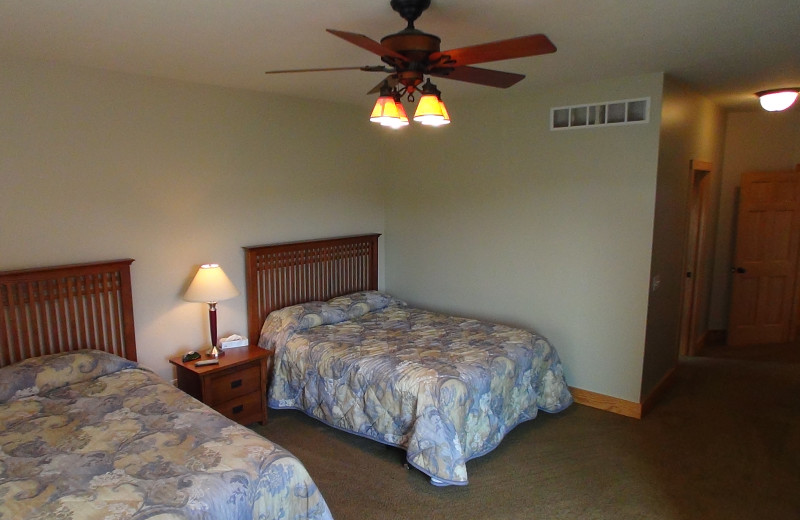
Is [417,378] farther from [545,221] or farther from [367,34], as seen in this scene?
[367,34]

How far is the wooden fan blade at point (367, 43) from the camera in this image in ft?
5.48

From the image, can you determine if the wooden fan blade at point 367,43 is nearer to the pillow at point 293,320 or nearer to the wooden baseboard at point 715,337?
the pillow at point 293,320

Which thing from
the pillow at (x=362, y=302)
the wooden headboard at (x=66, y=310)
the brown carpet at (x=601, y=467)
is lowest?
the brown carpet at (x=601, y=467)

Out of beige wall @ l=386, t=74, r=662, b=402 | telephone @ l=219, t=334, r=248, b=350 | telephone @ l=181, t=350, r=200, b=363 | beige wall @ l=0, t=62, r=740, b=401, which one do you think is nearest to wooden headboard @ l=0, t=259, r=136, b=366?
beige wall @ l=0, t=62, r=740, b=401

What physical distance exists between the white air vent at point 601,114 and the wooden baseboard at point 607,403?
210cm

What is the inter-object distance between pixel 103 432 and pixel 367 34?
231 centimetres

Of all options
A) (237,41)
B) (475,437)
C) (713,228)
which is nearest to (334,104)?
(237,41)

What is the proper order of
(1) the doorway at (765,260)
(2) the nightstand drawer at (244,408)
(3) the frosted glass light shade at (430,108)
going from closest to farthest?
(3) the frosted glass light shade at (430,108) → (2) the nightstand drawer at (244,408) → (1) the doorway at (765,260)

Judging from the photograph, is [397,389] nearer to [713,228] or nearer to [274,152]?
[274,152]

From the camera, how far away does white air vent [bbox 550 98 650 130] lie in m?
3.58

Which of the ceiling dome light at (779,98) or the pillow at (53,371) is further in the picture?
the ceiling dome light at (779,98)

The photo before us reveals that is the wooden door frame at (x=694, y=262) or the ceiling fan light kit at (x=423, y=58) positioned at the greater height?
the ceiling fan light kit at (x=423, y=58)

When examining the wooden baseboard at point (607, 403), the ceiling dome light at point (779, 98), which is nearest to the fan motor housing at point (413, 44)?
the wooden baseboard at point (607, 403)

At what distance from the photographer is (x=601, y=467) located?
314 cm
